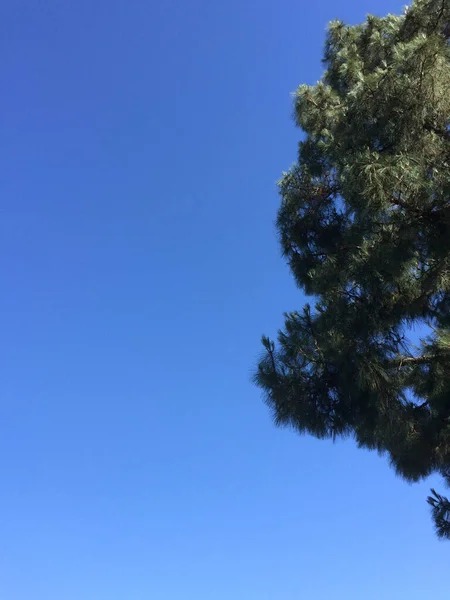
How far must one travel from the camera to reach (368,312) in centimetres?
678

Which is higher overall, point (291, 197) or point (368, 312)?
point (291, 197)

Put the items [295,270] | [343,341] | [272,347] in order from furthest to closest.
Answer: [295,270]
[272,347]
[343,341]

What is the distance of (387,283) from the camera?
6.79 meters

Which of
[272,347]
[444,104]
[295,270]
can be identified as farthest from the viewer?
[295,270]

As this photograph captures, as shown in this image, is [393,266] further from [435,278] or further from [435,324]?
[435,324]

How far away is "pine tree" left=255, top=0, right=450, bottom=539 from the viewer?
20.2 ft

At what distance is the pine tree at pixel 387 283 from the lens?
615cm

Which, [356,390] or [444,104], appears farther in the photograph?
[356,390]

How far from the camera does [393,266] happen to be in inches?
250

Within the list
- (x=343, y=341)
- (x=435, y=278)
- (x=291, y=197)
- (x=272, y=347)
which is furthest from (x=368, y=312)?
(x=291, y=197)

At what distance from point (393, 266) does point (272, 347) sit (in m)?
2.04

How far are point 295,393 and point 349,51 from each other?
6.48 metres

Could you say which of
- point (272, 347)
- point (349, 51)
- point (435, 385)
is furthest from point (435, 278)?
point (349, 51)

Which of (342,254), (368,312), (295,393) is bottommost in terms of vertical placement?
(295,393)
